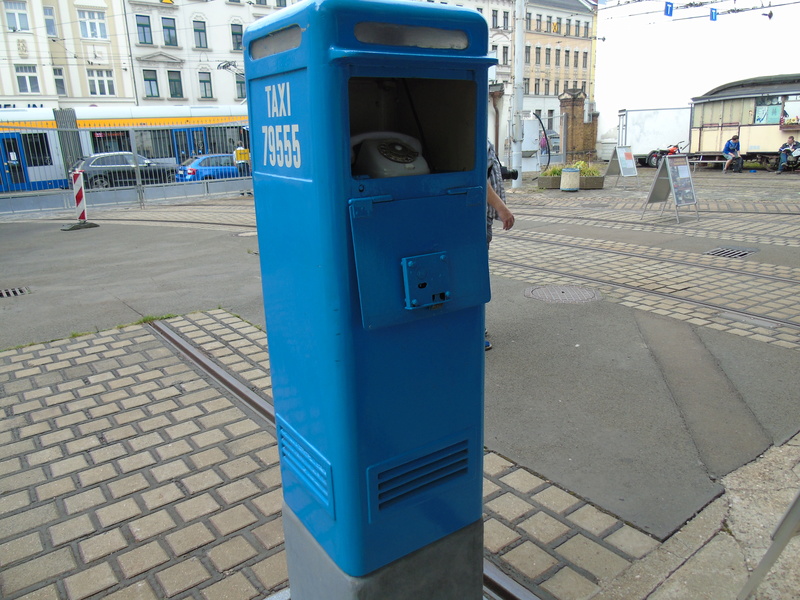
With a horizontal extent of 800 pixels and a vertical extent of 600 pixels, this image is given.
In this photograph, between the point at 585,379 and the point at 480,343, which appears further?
the point at 585,379

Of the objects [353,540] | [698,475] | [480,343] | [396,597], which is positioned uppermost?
[480,343]

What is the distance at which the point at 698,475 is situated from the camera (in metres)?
3.12

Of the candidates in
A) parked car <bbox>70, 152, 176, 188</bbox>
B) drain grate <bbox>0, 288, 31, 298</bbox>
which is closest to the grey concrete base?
drain grate <bbox>0, 288, 31, 298</bbox>

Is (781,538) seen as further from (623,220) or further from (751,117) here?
(751,117)

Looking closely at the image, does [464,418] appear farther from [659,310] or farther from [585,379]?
[659,310]

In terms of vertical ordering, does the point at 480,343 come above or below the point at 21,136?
below

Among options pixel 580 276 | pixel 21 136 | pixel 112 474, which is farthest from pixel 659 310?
pixel 21 136

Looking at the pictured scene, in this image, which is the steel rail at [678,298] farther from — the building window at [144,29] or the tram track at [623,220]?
the building window at [144,29]

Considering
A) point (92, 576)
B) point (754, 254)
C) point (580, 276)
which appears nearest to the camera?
point (92, 576)

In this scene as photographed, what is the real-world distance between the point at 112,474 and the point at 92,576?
2.67 ft

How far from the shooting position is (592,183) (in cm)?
1766

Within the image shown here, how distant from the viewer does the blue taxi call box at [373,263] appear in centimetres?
157

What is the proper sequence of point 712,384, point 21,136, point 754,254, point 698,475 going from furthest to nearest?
point 21,136, point 754,254, point 712,384, point 698,475

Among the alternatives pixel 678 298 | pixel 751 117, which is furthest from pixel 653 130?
pixel 678 298
